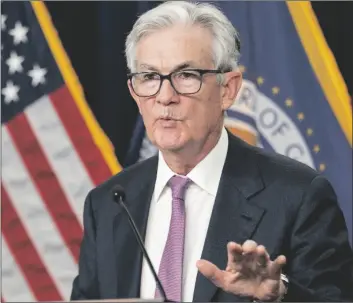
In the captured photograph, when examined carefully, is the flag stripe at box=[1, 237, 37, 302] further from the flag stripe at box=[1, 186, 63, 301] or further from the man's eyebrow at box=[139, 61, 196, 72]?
the man's eyebrow at box=[139, 61, 196, 72]

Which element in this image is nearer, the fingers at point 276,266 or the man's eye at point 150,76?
the fingers at point 276,266

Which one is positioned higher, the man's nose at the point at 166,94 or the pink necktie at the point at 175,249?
the man's nose at the point at 166,94

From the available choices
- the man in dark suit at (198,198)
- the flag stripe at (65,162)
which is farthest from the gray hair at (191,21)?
the flag stripe at (65,162)

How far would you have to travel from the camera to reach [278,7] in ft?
10.2

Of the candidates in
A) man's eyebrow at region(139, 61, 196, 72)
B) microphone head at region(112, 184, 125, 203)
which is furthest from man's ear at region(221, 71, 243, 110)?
microphone head at region(112, 184, 125, 203)

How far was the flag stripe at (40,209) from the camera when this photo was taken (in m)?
3.10

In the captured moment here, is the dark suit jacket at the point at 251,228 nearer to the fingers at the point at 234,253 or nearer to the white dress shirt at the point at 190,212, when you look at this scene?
the white dress shirt at the point at 190,212

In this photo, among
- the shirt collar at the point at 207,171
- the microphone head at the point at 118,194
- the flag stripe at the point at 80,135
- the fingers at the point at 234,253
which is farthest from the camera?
the flag stripe at the point at 80,135

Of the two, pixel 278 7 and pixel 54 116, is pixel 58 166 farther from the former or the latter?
pixel 278 7

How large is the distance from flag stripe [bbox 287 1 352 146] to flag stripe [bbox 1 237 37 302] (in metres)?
1.31

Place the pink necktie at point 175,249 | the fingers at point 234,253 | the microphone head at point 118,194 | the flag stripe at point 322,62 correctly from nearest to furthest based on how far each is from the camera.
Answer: the fingers at point 234,253 → the microphone head at point 118,194 → the pink necktie at point 175,249 → the flag stripe at point 322,62

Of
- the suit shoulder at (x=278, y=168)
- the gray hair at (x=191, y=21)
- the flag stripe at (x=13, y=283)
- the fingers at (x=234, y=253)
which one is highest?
the gray hair at (x=191, y=21)

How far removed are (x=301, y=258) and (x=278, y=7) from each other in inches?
62.5

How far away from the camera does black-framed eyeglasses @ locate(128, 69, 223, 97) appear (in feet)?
5.97
